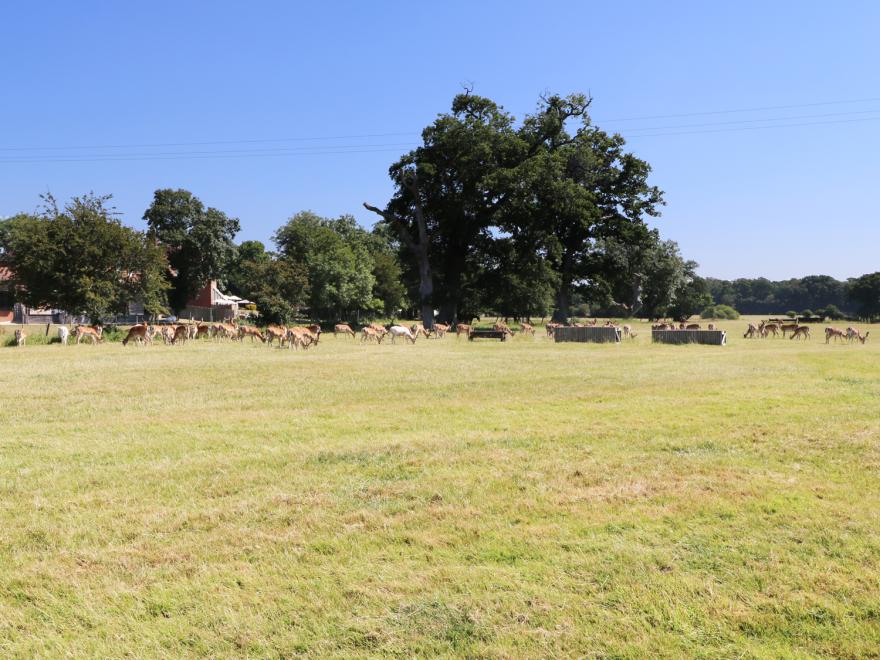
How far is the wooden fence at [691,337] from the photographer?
36.0 meters

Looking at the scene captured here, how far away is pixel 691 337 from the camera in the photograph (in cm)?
3706

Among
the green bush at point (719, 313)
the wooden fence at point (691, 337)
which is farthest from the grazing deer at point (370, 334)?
the green bush at point (719, 313)

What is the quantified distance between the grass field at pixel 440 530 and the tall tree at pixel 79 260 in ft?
94.9

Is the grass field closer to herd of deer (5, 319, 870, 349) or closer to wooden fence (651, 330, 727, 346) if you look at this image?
herd of deer (5, 319, 870, 349)

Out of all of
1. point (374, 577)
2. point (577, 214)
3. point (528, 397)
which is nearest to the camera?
point (374, 577)

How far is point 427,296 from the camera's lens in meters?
52.6

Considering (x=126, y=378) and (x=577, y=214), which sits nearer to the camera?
(x=126, y=378)

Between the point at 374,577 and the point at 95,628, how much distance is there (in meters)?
1.73

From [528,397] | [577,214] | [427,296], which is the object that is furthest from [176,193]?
[528,397]

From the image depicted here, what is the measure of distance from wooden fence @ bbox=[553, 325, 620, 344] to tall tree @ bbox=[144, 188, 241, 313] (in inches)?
1746

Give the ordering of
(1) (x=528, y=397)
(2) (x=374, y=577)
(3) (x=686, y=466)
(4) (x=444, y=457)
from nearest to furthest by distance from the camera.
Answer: (2) (x=374, y=577)
(3) (x=686, y=466)
(4) (x=444, y=457)
(1) (x=528, y=397)

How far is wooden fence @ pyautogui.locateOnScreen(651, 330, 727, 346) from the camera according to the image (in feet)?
118

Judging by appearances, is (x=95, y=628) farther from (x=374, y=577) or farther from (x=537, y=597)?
(x=537, y=597)

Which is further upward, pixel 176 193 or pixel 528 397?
pixel 176 193
